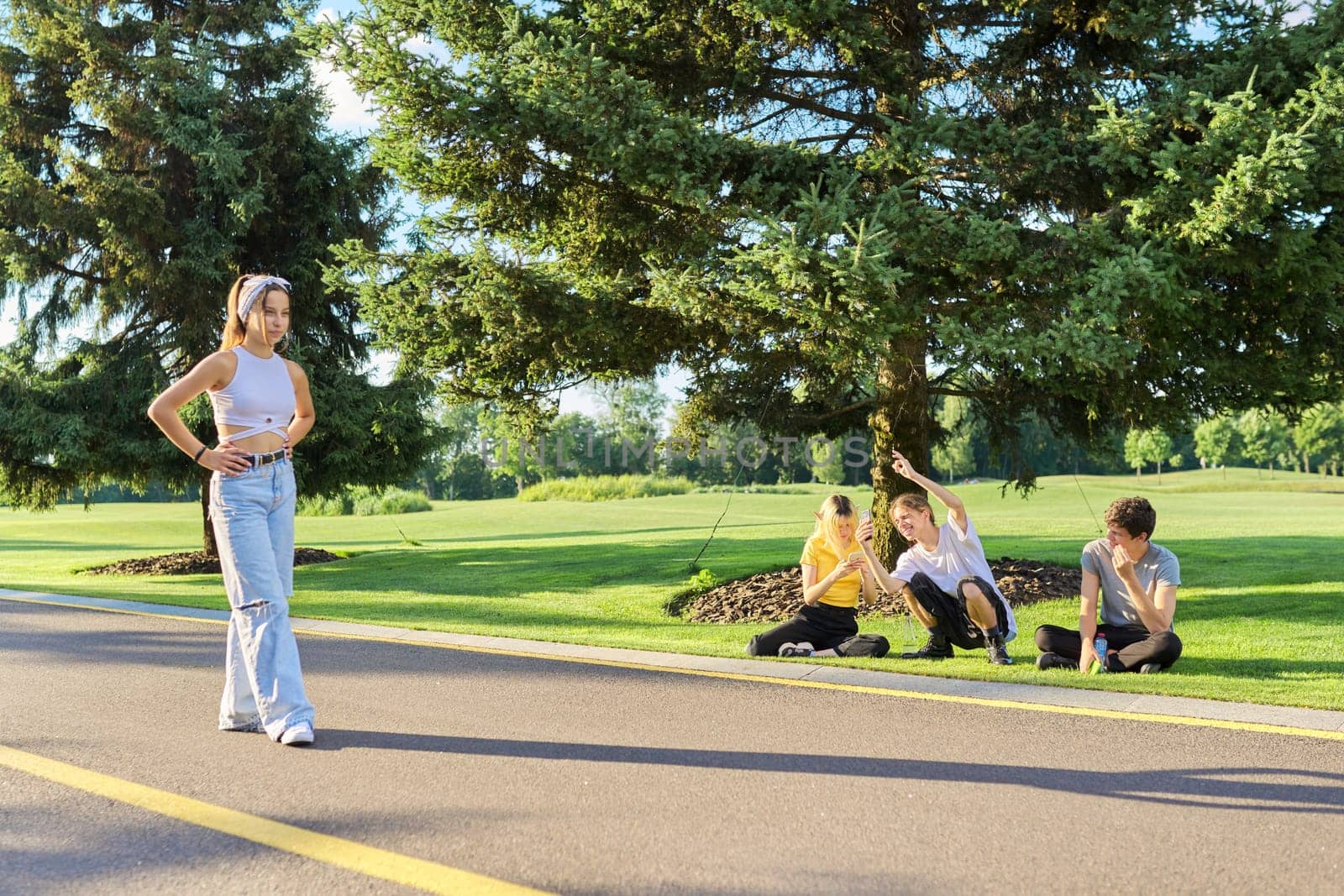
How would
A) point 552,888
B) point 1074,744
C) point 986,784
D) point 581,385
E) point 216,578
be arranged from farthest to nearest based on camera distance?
point 216,578 → point 581,385 → point 1074,744 → point 986,784 → point 552,888

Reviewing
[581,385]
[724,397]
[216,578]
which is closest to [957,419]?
[724,397]

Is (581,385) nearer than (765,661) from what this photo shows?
No

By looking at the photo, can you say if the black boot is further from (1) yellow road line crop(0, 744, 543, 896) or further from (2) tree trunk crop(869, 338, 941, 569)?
(1) yellow road line crop(0, 744, 543, 896)

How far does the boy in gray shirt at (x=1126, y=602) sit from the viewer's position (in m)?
6.36

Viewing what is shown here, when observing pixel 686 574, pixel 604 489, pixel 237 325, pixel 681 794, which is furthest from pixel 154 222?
pixel 604 489

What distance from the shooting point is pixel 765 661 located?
7.06 meters

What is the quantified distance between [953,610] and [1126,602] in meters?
1.08

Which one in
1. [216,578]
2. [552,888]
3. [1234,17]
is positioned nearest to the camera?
[552,888]

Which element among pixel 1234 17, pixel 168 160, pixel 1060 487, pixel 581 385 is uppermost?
pixel 168 160

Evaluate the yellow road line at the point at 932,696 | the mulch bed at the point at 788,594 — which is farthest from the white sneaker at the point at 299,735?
the mulch bed at the point at 788,594

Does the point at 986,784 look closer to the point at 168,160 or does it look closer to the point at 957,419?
the point at 957,419

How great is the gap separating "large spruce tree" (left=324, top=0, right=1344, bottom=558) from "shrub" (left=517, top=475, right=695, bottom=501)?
122 ft

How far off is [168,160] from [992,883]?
63.2ft

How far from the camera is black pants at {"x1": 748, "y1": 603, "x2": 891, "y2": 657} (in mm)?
7234
